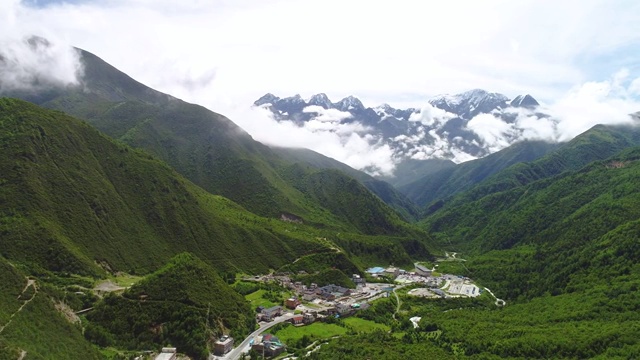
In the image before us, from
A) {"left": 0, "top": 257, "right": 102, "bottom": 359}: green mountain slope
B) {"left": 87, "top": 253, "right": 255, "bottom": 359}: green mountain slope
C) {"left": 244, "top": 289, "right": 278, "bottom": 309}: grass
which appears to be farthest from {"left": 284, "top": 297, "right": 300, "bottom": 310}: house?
{"left": 0, "top": 257, "right": 102, "bottom": 359}: green mountain slope

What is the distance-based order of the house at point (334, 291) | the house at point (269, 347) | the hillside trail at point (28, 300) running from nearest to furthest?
1. the hillside trail at point (28, 300)
2. the house at point (269, 347)
3. the house at point (334, 291)

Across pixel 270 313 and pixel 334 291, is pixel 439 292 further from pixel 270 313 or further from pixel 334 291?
pixel 270 313

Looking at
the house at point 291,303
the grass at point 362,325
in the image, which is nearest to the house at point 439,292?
the grass at point 362,325

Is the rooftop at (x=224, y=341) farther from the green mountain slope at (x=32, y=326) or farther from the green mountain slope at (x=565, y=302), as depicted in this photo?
the green mountain slope at (x=565, y=302)

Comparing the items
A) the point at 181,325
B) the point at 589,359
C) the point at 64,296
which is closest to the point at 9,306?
the point at 64,296

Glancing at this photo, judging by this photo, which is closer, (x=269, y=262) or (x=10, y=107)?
(x=10, y=107)

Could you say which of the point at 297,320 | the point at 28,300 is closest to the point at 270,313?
the point at 297,320

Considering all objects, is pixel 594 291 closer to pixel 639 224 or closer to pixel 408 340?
pixel 639 224
